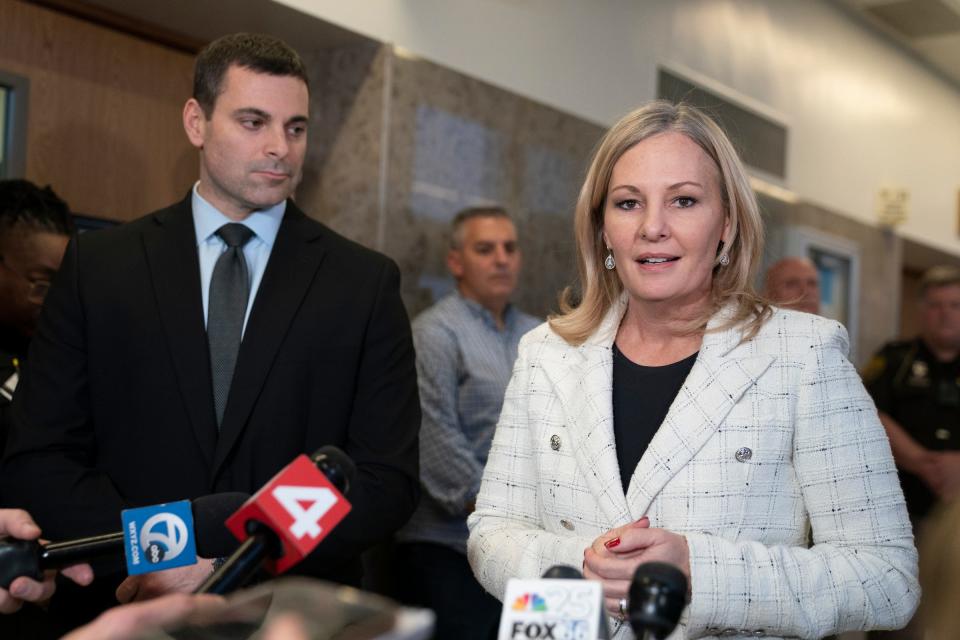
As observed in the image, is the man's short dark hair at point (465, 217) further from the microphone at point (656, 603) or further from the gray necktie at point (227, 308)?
the microphone at point (656, 603)

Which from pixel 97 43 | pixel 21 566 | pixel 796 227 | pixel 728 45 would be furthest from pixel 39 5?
pixel 796 227

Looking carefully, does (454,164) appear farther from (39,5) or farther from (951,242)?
(951,242)

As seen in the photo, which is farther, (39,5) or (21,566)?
(39,5)

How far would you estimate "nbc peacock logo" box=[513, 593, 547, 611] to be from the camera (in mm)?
1071

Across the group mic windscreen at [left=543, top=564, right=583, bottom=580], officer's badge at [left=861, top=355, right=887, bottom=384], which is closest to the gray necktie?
mic windscreen at [left=543, top=564, right=583, bottom=580]

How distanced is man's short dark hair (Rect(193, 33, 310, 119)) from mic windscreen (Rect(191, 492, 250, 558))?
0.89 meters

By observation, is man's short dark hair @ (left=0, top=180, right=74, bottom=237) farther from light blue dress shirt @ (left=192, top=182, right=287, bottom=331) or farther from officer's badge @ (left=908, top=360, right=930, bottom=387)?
officer's badge @ (left=908, top=360, right=930, bottom=387)

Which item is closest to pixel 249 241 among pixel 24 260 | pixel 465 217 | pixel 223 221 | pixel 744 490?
pixel 223 221

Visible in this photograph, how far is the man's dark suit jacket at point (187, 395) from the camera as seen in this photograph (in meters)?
1.98

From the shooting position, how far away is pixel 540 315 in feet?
14.6

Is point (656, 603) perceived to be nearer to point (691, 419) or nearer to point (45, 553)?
point (691, 419)

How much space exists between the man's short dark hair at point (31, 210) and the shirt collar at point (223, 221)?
0.64m

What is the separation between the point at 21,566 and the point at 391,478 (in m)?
0.80

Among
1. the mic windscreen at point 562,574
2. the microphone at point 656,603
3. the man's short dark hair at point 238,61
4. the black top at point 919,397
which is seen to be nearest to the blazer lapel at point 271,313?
the man's short dark hair at point 238,61
